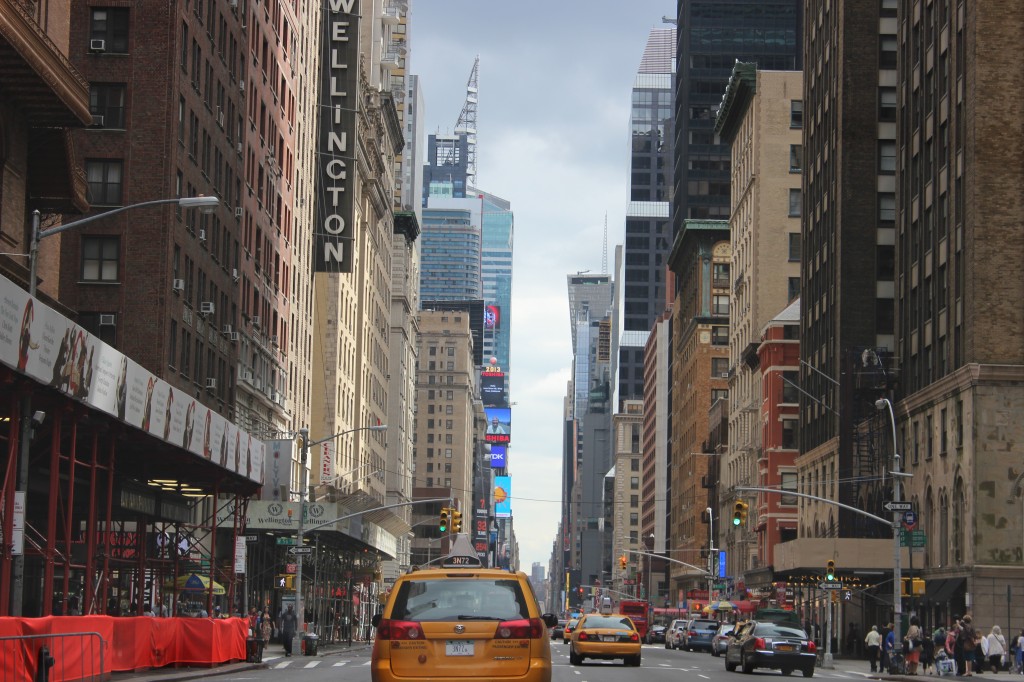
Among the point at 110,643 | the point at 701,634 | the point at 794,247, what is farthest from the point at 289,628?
the point at 794,247

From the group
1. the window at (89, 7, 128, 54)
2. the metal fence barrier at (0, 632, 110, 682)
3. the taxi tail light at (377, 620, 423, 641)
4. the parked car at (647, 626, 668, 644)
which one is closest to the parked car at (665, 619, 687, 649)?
the parked car at (647, 626, 668, 644)

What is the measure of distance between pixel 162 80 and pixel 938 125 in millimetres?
33453

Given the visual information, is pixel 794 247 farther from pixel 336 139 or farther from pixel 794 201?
pixel 336 139

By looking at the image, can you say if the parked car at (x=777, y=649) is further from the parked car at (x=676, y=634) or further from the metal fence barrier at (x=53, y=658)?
the parked car at (x=676, y=634)

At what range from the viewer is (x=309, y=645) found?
57031 millimetres

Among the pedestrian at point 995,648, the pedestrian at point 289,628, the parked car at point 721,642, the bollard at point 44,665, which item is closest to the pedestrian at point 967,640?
the pedestrian at point 995,648

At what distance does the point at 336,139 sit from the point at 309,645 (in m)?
53.6

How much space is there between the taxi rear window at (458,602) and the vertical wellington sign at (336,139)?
3250 inches

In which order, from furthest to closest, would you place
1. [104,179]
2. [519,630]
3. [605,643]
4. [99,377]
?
1. [104,179]
2. [605,643]
3. [99,377]
4. [519,630]

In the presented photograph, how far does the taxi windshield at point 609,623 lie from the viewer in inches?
1758

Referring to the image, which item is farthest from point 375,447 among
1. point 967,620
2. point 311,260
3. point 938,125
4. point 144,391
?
point 144,391

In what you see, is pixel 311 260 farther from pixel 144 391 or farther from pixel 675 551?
pixel 675 551

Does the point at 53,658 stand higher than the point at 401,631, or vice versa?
the point at 401,631

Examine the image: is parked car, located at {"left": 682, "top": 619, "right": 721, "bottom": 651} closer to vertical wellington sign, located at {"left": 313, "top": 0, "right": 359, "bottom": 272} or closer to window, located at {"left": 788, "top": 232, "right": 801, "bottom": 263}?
vertical wellington sign, located at {"left": 313, "top": 0, "right": 359, "bottom": 272}
